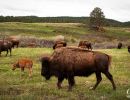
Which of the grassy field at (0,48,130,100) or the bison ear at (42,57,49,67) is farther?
the bison ear at (42,57,49,67)

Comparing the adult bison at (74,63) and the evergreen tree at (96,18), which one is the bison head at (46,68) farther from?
the evergreen tree at (96,18)

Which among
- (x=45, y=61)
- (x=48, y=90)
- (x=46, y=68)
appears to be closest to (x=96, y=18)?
(x=46, y=68)

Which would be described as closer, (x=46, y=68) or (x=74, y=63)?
(x=74, y=63)

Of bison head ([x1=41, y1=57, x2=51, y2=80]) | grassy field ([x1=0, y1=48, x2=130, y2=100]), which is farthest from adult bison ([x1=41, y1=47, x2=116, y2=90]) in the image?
grassy field ([x1=0, y1=48, x2=130, y2=100])

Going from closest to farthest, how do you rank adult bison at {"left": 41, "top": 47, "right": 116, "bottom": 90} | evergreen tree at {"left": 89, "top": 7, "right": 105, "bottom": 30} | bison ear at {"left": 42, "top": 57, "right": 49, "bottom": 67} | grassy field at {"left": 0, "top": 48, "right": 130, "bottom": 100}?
grassy field at {"left": 0, "top": 48, "right": 130, "bottom": 100} < adult bison at {"left": 41, "top": 47, "right": 116, "bottom": 90} < bison ear at {"left": 42, "top": 57, "right": 49, "bottom": 67} < evergreen tree at {"left": 89, "top": 7, "right": 105, "bottom": 30}

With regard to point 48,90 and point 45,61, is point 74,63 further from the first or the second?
point 48,90

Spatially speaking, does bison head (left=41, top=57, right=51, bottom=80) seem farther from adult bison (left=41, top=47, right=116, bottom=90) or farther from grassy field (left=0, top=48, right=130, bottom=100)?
grassy field (left=0, top=48, right=130, bottom=100)

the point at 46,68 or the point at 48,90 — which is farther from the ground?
the point at 46,68

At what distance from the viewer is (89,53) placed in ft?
55.3

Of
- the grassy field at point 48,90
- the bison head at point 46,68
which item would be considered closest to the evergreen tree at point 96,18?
the grassy field at point 48,90

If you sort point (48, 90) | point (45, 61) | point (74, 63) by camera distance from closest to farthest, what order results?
point (48, 90) < point (74, 63) < point (45, 61)

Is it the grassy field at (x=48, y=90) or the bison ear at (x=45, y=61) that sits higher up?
the bison ear at (x=45, y=61)

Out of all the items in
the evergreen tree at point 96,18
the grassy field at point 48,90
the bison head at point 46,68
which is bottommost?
the evergreen tree at point 96,18

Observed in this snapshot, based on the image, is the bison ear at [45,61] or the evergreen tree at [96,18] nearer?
the bison ear at [45,61]
